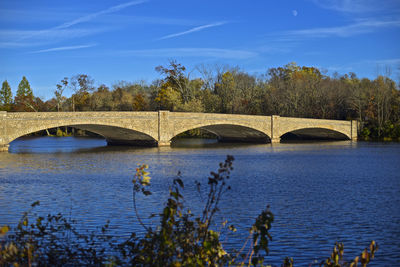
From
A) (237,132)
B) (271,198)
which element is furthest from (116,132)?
(271,198)

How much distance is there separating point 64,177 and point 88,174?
1.38 m

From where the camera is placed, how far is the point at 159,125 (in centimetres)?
4069

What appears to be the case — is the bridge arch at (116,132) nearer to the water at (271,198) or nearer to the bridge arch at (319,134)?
the water at (271,198)

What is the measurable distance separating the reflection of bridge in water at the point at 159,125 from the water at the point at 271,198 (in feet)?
25.7

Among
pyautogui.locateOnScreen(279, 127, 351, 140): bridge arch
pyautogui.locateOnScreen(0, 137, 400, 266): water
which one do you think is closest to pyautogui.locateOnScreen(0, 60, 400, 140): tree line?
pyautogui.locateOnScreen(279, 127, 351, 140): bridge arch

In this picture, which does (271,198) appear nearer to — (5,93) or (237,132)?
(237,132)

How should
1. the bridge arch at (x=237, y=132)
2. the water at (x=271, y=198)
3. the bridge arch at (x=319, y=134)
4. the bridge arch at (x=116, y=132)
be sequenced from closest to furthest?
the water at (x=271, y=198)
the bridge arch at (x=116, y=132)
the bridge arch at (x=237, y=132)
the bridge arch at (x=319, y=134)

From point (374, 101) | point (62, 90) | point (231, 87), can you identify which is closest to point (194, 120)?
point (231, 87)

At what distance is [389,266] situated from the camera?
8.36 m

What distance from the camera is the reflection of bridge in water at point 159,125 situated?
3375cm

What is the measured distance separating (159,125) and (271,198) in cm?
2649

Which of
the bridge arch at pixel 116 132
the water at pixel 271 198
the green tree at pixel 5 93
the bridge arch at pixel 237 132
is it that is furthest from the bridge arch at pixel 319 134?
the green tree at pixel 5 93

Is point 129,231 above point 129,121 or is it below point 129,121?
below

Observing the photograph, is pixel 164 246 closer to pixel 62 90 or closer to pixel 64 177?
pixel 64 177
